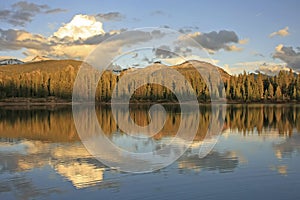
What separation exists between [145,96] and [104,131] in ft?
299

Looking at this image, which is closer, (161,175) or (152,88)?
(161,175)

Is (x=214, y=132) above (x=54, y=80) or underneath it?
underneath

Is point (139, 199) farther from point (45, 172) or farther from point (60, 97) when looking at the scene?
point (60, 97)

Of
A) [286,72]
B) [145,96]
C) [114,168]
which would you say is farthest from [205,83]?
[114,168]

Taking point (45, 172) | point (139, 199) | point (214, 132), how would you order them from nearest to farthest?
1. point (139, 199)
2. point (45, 172)
3. point (214, 132)

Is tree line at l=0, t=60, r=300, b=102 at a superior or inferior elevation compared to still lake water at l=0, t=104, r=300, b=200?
superior

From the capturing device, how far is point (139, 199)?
10.2 meters

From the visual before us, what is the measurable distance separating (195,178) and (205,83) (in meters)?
107

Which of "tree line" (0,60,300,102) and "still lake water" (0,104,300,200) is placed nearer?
"still lake water" (0,104,300,200)

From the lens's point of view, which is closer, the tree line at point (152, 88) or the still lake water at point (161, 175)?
the still lake water at point (161, 175)

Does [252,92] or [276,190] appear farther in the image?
[252,92]

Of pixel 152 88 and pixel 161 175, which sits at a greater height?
pixel 152 88

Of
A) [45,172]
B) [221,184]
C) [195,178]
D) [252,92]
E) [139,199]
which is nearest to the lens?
[139,199]

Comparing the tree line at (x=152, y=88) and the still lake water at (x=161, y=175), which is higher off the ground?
the tree line at (x=152, y=88)
